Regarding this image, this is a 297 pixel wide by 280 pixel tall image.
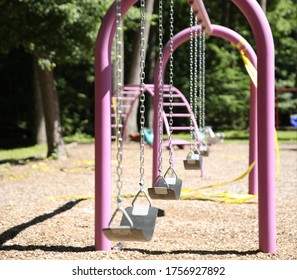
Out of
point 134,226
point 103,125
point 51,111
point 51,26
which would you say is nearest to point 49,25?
point 51,26

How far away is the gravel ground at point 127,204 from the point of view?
14.6 feet

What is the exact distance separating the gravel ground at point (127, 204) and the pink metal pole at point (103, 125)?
0.90 ft

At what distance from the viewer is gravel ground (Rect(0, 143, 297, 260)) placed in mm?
4465

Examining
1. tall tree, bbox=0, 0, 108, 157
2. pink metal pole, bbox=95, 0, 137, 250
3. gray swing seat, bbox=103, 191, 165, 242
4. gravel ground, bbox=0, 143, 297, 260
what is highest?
tall tree, bbox=0, 0, 108, 157

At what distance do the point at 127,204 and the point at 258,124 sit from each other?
291cm

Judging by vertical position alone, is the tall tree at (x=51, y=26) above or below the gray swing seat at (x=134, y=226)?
above

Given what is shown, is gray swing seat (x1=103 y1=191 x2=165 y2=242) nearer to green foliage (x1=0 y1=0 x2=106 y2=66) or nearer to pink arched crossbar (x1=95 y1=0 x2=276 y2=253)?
pink arched crossbar (x1=95 y1=0 x2=276 y2=253)

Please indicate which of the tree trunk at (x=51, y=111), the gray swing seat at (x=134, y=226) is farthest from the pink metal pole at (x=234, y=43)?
the tree trunk at (x=51, y=111)

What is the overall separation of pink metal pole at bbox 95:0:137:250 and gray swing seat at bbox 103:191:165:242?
0.84 metres

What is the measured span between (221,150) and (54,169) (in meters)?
6.17

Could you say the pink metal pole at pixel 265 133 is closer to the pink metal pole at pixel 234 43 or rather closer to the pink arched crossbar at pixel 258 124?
the pink arched crossbar at pixel 258 124

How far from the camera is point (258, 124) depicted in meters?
4.51

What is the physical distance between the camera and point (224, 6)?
940 inches

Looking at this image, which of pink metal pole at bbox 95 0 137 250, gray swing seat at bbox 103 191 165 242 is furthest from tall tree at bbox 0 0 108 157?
gray swing seat at bbox 103 191 165 242
